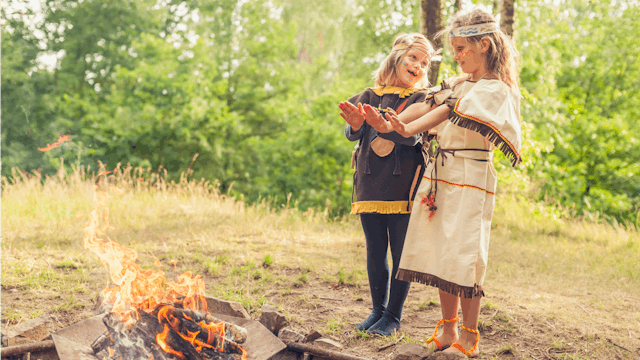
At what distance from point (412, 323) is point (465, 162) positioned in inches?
60.2

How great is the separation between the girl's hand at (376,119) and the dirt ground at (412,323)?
1318mm

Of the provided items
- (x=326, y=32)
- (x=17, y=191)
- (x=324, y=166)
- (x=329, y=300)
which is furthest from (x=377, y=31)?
(x=329, y=300)

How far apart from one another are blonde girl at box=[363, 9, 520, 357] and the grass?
33.0 inches

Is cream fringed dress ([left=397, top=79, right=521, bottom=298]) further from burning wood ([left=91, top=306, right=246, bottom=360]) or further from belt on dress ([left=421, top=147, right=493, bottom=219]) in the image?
burning wood ([left=91, top=306, right=246, bottom=360])

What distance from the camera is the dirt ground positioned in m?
2.85

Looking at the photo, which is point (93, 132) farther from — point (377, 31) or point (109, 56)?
point (377, 31)

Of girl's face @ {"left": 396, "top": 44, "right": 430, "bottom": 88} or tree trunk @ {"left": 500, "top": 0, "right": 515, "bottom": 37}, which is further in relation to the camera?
tree trunk @ {"left": 500, "top": 0, "right": 515, "bottom": 37}

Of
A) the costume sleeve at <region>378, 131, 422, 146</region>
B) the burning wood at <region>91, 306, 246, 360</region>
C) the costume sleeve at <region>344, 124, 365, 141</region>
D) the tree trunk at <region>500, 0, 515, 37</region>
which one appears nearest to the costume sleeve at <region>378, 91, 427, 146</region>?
the costume sleeve at <region>378, 131, 422, 146</region>

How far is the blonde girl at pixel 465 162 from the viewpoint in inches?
91.2

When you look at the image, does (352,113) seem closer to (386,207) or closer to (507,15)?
(386,207)

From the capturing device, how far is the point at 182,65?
48.8 ft

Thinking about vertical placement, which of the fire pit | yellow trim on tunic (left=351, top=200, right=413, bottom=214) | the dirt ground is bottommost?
the dirt ground

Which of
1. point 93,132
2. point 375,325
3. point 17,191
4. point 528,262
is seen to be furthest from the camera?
point 93,132

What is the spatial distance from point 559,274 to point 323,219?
3.79m
